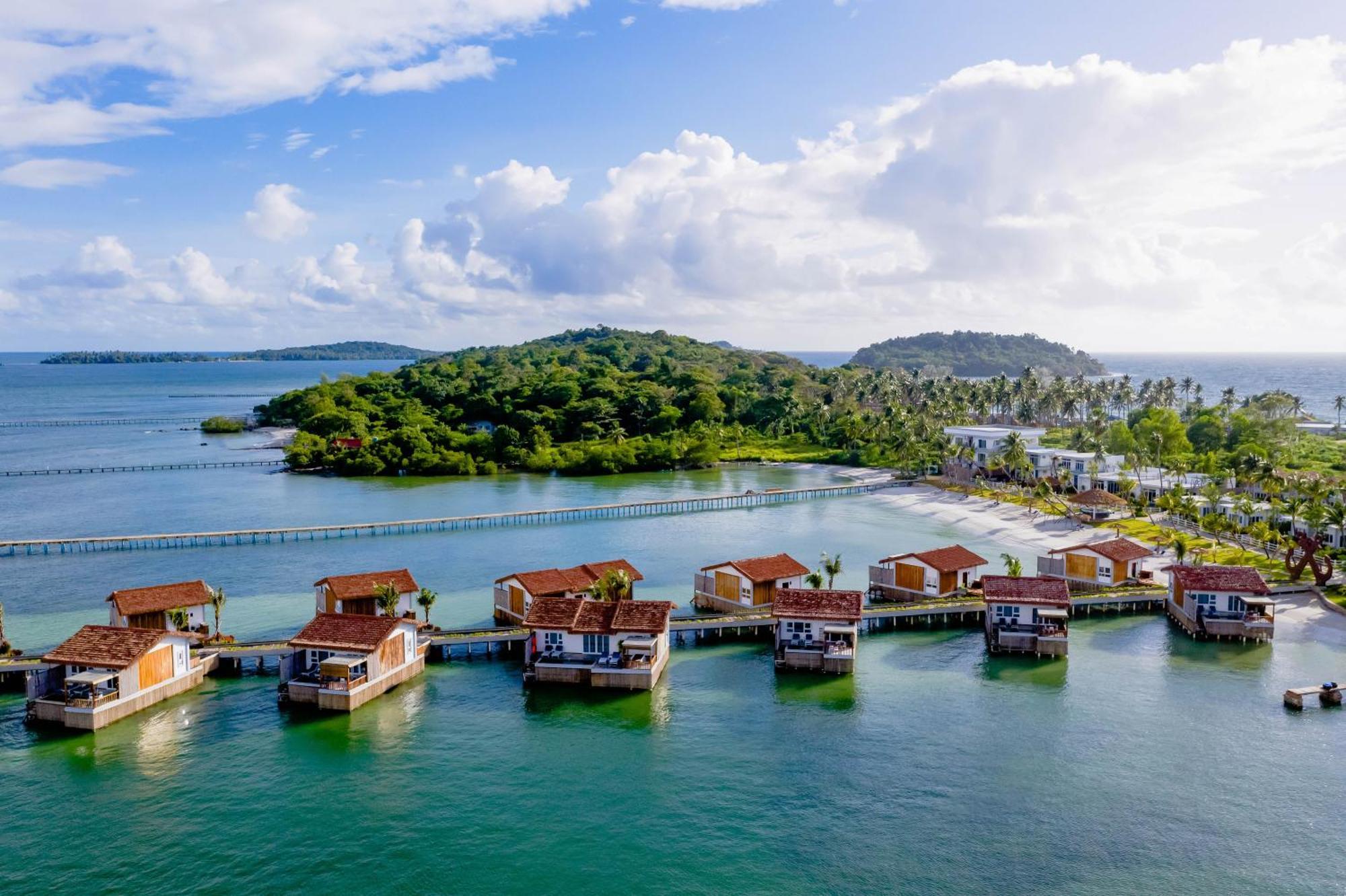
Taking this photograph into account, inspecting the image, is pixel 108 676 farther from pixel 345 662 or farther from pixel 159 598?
pixel 345 662

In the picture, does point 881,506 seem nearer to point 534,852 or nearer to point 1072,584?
point 1072,584

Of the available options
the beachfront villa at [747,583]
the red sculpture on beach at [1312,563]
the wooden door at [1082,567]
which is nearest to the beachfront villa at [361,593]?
the beachfront villa at [747,583]

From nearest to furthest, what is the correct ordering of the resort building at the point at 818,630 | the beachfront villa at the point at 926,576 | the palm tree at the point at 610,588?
the resort building at the point at 818,630 < the palm tree at the point at 610,588 < the beachfront villa at the point at 926,576

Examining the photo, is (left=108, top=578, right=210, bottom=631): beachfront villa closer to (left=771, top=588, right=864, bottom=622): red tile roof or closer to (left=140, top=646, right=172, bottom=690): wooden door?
(left=140, top=646, right=172, bottom=690): wooden door

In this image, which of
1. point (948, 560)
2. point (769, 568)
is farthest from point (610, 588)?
point (948, 560)

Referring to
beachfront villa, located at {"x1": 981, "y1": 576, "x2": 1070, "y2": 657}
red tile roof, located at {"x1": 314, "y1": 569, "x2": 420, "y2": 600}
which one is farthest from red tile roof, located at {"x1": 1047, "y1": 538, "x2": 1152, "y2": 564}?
red tile roof, located at {"x1": 314, "y1": 569, "x2": 420, "y2": 600}

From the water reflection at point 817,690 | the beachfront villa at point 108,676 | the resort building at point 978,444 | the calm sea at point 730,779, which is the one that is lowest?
the calm sea at point 730,779

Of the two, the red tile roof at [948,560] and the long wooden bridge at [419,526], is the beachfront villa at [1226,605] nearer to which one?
the red tile roof at [948,560]
